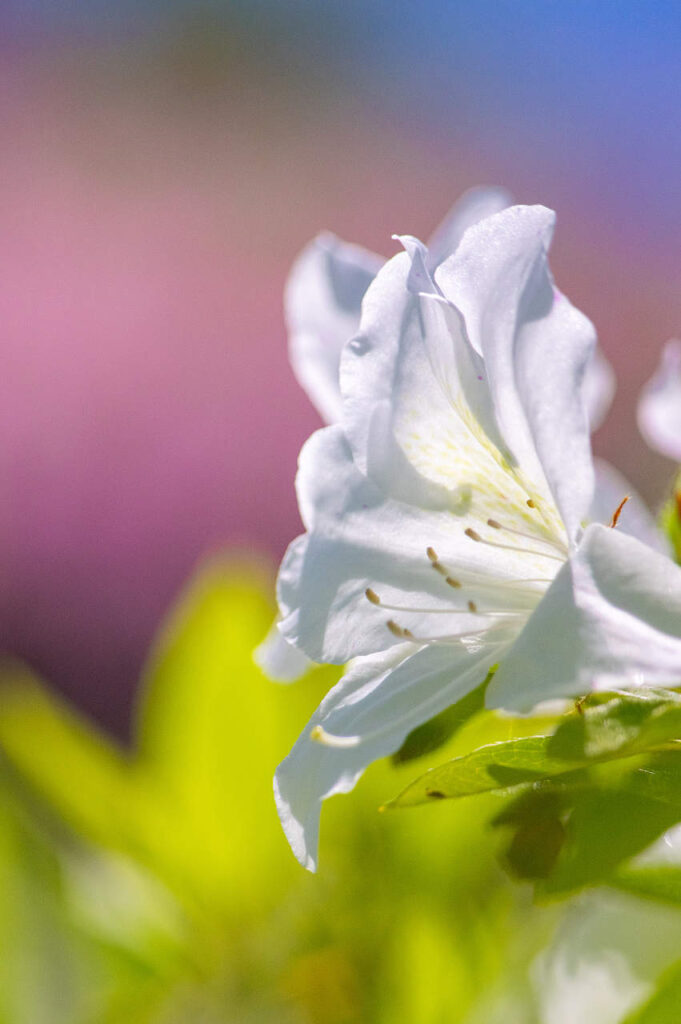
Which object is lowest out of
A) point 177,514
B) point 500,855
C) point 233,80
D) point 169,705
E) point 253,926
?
point 177,514

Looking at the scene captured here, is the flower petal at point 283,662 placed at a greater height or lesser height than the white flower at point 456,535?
lesser

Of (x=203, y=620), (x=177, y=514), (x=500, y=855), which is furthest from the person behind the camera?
(x=177, y=514)

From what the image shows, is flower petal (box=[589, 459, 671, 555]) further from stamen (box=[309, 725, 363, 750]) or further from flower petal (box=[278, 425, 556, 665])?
stamen (box=[309, 725, 363, 750])

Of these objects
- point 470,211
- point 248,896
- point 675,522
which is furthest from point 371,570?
point 248,896

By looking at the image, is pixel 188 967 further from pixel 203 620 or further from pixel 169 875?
pixel 203 620

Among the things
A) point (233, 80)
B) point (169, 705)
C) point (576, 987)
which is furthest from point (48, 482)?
point (233, 80)

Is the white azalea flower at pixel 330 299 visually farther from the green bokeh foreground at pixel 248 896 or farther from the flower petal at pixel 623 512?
the green bokeh foreground at pixel 248 896

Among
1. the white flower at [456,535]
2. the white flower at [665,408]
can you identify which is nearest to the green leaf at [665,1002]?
the white flower at [456,535]
